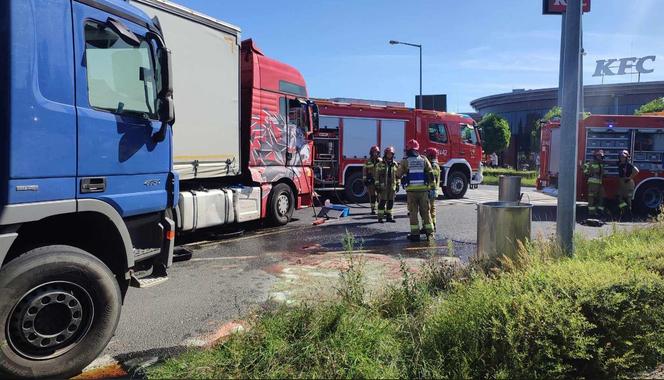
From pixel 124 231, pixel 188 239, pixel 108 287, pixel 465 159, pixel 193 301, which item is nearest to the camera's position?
pixel 108 287

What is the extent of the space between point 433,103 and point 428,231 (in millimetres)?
19735

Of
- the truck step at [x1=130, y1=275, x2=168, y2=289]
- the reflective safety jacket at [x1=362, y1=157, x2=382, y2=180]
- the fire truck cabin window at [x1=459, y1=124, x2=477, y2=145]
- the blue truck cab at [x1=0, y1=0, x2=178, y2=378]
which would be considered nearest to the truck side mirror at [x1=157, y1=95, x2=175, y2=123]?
the blue truck cab at [x1=0, y1=0, x2=178, y2=378]

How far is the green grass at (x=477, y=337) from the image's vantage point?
3.02 m

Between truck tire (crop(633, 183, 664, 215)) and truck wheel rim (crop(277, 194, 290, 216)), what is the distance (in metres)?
9.49

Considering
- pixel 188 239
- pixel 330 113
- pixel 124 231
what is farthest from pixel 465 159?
pixel 124 231

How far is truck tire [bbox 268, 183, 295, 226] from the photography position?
10.2 meters

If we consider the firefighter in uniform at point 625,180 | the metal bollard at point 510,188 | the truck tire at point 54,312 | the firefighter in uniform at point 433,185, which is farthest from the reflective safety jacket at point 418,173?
the firefighter in uniform at point 625,180

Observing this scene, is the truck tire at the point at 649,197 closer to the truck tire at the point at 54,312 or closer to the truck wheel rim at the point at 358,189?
the truck wheel rim at the point at 358,189

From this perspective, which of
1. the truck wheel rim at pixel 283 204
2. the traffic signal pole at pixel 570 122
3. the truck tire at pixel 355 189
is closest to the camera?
the traffic signal pole at pixel 570 122

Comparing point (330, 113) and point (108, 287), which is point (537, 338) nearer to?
point (108, 287)

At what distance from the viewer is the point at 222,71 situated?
822 centimetres

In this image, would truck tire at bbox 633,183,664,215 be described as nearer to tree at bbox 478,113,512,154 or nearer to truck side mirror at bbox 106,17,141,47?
truck side mirror at bbox 106,17,141,47

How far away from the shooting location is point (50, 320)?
3.51 meters

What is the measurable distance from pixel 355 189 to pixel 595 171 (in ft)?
21.4
